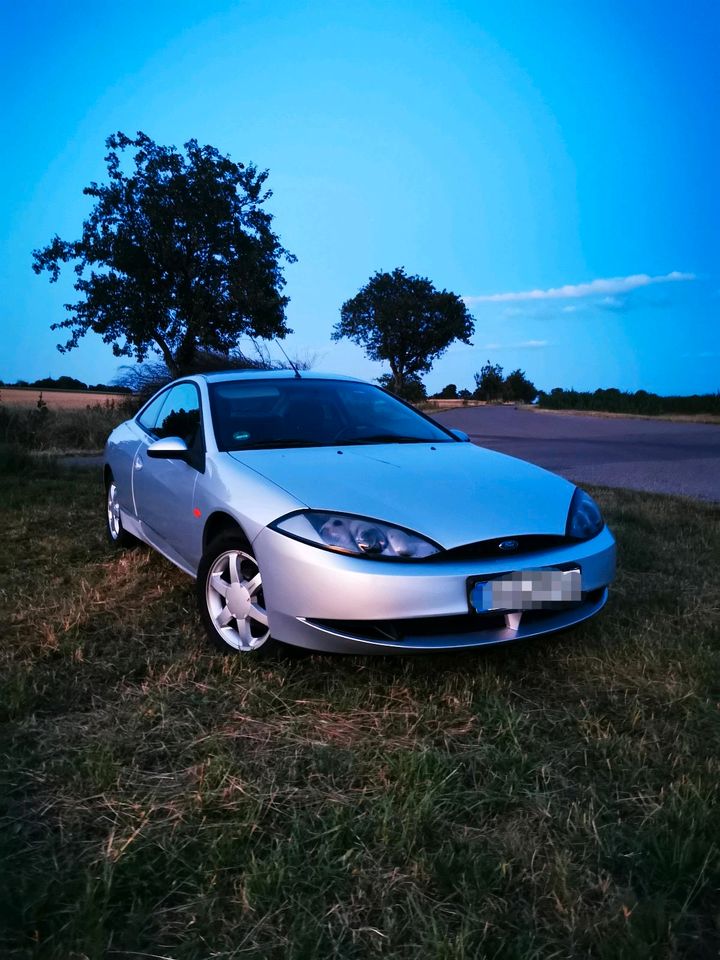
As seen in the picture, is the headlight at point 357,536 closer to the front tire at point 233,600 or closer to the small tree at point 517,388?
the front tire at point 233,600

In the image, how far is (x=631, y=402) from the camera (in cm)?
3600

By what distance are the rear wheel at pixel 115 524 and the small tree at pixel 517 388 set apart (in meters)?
63.9

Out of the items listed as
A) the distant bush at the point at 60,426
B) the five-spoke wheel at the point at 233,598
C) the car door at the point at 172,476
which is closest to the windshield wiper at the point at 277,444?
the car door at the point at 172,476

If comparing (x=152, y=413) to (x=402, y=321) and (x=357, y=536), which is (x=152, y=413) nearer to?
(x=357, y=536)

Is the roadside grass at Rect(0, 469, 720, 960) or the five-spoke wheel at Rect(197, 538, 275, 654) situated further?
the five-spoke wheel at Rect(197, 538, 275, 654)

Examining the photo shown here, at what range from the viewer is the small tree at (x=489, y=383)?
6894cm

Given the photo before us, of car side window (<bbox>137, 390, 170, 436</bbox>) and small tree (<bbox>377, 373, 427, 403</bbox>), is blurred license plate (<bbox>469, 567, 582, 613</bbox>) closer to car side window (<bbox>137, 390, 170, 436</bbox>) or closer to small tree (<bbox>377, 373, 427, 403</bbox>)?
car side window (<bbox>137, 390, 170, 436</bbox>)

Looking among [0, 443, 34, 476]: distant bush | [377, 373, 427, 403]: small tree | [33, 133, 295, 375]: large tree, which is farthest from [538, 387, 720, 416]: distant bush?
[0, 443, 34, 476]: distant bush

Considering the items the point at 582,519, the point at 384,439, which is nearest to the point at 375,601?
the point at 582,519

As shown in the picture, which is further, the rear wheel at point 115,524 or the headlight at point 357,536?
the rear wheel at point 115,524

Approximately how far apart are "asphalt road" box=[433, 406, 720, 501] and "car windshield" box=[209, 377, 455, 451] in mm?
4583

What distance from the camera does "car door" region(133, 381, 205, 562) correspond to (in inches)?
151

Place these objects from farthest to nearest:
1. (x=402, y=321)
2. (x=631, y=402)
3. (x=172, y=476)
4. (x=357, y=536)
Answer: (x=402, y=321) → (x=631, y=402) → (x=172, y=476) → (x=357, y=536)

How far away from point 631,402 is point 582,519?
35019 millimetres
